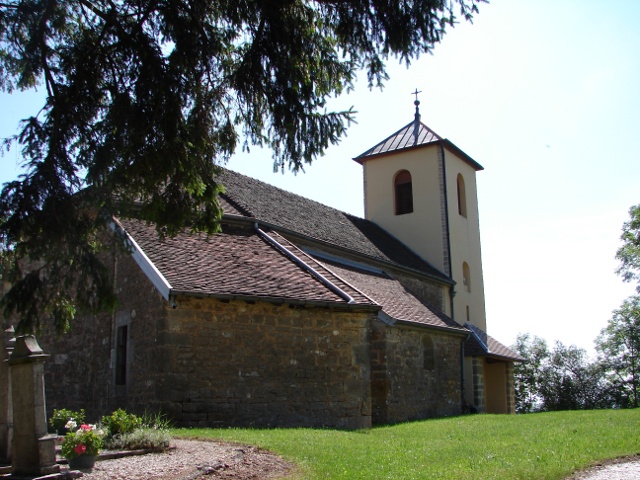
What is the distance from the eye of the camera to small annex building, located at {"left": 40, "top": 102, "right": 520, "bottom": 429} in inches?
502

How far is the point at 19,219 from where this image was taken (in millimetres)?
7594

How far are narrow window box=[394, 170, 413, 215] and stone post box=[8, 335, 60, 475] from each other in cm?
2180

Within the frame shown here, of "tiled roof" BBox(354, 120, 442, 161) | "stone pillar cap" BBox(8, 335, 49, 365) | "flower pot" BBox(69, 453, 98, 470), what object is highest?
"tiled roof" BBox(354, 120, 442, 161)

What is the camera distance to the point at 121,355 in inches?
559

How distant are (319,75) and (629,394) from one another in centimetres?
4339

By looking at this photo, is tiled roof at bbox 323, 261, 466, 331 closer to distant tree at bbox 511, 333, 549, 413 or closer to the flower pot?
the flower pot

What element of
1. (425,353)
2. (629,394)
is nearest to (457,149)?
(425,353)

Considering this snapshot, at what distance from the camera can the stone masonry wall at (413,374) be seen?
625 inches

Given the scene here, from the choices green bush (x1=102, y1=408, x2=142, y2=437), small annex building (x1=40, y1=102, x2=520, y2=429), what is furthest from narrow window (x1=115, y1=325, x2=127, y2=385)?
green bush (x1=102, y1=408, x2=142, y2=437)

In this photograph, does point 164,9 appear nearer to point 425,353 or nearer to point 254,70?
point 254,70

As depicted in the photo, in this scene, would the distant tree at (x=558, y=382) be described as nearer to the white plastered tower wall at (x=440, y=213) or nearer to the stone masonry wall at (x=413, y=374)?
the white plastered tower wall at (x=440, y=213)

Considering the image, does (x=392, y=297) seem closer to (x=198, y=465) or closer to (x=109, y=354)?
(x=109, y=354)

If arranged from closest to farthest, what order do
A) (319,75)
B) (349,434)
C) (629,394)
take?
(319,75)
(349,434)
(629,394)

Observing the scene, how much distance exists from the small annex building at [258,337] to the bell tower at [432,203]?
649 cm
